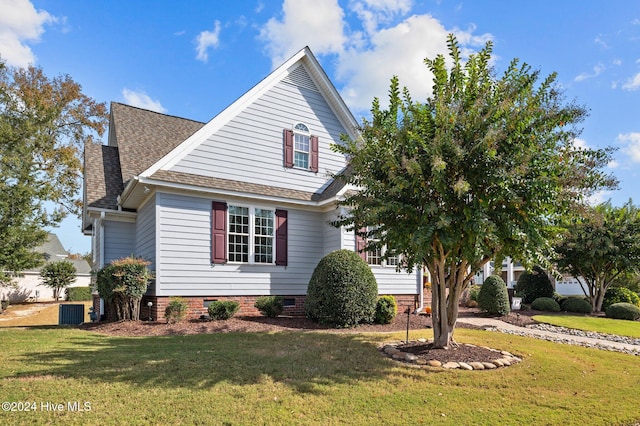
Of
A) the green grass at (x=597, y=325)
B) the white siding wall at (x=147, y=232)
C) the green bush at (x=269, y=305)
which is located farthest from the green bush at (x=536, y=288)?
the white siding wall at (x=147, y=232)

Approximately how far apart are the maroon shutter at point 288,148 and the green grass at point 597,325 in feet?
34.5

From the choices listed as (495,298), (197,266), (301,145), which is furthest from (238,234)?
(495,298)

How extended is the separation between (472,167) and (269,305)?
736cm

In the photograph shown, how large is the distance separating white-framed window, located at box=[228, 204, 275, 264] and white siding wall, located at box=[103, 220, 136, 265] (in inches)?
179

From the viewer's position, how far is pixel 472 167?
22.9ft

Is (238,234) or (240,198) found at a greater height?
(240,198)

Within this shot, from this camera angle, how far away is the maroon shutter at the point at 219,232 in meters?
12.1

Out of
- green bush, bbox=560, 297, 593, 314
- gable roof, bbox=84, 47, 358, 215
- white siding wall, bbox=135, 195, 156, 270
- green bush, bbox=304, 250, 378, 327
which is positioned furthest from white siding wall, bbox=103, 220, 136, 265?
green bush, bbox=560, 297, 593, 314

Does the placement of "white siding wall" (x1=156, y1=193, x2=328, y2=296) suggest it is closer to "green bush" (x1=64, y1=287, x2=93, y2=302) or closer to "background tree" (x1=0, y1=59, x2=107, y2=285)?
"background tree" (x1=0, y1=59, x2=107, y2=285)

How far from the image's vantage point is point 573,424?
4785 millimetres

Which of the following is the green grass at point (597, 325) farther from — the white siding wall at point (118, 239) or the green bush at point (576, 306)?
the white siding wall at point (118, 239)

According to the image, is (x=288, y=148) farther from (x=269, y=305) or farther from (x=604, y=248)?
(x=604, y=248)

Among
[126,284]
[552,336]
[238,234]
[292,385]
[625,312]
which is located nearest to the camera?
[292,385]

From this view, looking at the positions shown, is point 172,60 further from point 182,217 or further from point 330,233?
point 330,233
